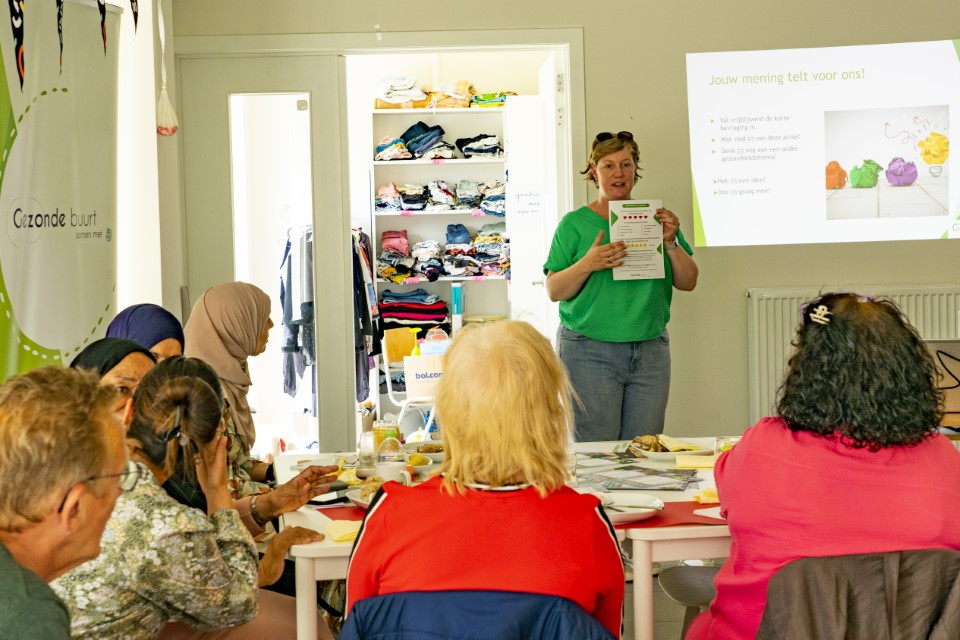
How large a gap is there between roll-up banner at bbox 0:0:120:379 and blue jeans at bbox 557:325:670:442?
→ 169 cm

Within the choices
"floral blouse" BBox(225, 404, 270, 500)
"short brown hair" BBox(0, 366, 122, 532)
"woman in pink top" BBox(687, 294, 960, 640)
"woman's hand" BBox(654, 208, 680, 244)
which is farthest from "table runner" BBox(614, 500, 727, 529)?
"woman's hand" BBox(654, 208, 680, 244)

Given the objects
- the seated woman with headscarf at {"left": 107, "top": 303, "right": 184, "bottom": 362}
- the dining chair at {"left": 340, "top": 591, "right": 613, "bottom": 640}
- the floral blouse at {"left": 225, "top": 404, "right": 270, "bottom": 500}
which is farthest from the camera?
the seated woman with headscarf at {"left": 107, "top": 303, "right": 184, "bottom": 362}

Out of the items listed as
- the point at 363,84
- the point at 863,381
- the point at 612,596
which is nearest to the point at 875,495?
the point at 863,381

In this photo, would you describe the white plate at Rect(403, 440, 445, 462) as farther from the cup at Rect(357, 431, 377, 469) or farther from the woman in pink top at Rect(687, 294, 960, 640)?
the woman in pink top at Rect(687, 294, 960, 640)

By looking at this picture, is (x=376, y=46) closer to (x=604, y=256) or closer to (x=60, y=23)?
(x=604, y=256)

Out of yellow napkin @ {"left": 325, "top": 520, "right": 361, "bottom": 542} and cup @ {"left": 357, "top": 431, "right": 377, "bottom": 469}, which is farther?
cup @ {"left": 357, "top": 431, "right": 377, "bottom": 469}

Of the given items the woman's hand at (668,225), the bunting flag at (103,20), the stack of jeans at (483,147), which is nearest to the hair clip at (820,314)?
the woman's hand at (668,225)

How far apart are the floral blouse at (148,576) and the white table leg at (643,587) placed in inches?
32.9

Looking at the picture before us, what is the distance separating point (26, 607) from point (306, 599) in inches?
39.8

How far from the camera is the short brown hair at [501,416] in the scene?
1.65 meters

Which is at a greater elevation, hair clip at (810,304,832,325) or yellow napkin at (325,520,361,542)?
hair clip at (810,304,832,325)

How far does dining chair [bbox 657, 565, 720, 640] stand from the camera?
2.47 meters

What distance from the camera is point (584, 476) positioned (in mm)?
2596

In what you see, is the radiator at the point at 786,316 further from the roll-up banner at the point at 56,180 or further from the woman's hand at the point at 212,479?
the woman's hand at the point at 212,479
